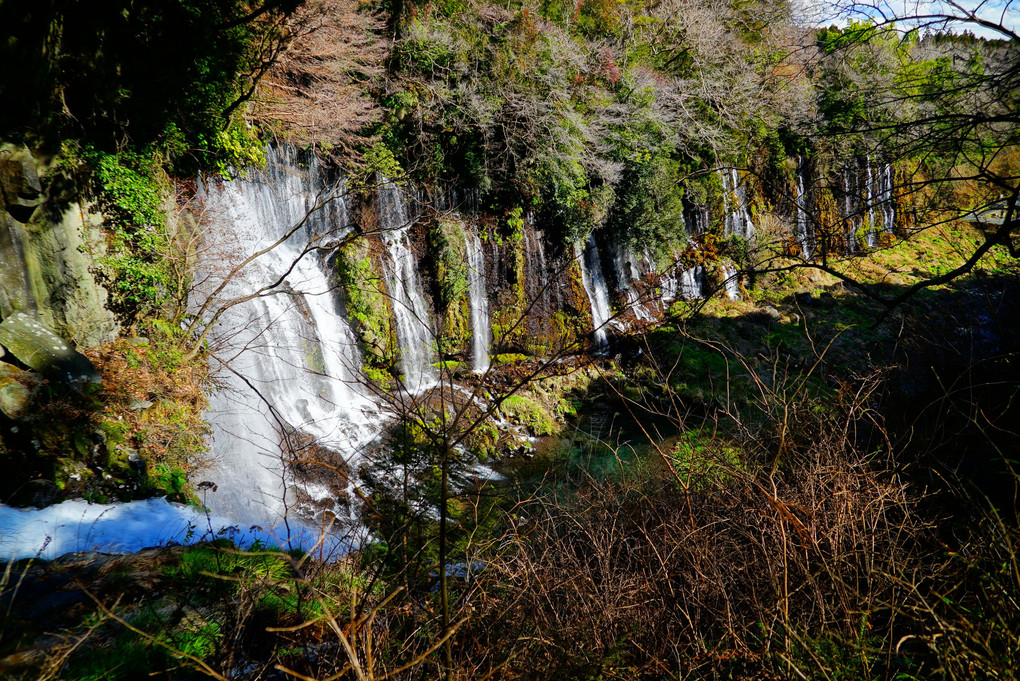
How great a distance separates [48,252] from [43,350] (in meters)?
1.38

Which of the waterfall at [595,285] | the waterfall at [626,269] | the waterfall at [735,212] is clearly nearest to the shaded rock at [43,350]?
the waterfall at [595,285]

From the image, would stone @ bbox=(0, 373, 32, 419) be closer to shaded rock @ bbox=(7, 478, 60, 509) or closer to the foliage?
shaded rock @ bbox=(7, 478, 60, 509)

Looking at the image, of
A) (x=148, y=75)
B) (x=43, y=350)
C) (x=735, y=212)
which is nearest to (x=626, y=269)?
(x=735, y=212)

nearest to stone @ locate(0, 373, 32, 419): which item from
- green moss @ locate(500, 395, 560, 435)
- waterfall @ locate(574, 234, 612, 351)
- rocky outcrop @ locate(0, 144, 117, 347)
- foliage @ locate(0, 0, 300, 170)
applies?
rocky outcrop @ locate(0, 144, 117, 347)

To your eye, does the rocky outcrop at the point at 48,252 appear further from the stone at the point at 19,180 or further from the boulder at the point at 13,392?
the boulder at the point at 13,392

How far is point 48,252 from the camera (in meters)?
6.04

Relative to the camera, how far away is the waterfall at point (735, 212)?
1484 centimetres

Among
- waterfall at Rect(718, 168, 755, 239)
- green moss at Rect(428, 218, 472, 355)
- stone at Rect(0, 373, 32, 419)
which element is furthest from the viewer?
waterfall at Rect(718, 168, 755, 239)

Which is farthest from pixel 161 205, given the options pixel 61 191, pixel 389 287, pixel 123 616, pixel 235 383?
pixel 123 616

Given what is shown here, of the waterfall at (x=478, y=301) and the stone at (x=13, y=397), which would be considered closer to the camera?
the stone at (x=13, y=397)

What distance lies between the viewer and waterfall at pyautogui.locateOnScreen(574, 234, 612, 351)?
12.5 meters

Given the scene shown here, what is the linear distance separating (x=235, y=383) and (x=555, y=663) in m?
6.90

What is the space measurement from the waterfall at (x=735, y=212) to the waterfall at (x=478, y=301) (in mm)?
8259

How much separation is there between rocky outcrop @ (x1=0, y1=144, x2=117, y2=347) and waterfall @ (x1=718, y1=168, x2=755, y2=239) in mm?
14973
